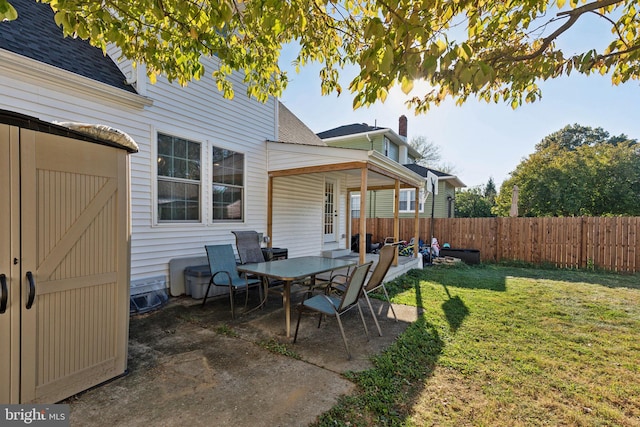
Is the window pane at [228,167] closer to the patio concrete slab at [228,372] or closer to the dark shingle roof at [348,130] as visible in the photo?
the patio concrete slab at [228,372]

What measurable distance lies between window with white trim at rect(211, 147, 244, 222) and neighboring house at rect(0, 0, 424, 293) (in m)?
0.02

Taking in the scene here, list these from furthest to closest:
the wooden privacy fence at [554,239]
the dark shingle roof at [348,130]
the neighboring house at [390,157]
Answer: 1. the dark shingle roof at [348,130]
2. the neighboring house at [390,157]
3. the wooden privacy fence at [554,239]

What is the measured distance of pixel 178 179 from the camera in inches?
212

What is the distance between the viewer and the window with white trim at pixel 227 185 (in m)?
6.06

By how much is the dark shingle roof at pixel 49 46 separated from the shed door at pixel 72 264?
9.99 feet

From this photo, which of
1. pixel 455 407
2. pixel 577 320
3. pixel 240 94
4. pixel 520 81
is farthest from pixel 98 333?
pixel 577 320

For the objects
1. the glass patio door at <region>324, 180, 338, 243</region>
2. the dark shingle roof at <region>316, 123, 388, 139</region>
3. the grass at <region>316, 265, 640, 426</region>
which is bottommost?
the grass at <region>316, 265, 640, 426</region>

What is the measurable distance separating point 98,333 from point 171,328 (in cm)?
150

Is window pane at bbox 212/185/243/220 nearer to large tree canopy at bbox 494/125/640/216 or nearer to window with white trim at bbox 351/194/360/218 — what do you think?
window with white trim at bbox 351/194/360/218

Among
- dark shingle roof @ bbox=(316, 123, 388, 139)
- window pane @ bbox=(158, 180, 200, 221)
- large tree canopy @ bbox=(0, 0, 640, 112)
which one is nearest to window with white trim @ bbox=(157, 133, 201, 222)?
window pane @ bbox=(158, 180, 200, 221)

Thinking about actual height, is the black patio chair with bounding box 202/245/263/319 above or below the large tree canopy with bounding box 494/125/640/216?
below

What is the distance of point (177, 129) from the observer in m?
5.41

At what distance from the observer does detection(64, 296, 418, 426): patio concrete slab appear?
213cm

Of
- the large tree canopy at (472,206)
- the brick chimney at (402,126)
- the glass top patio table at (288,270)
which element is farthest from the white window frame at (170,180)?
the large tree canopy at (472,206)
